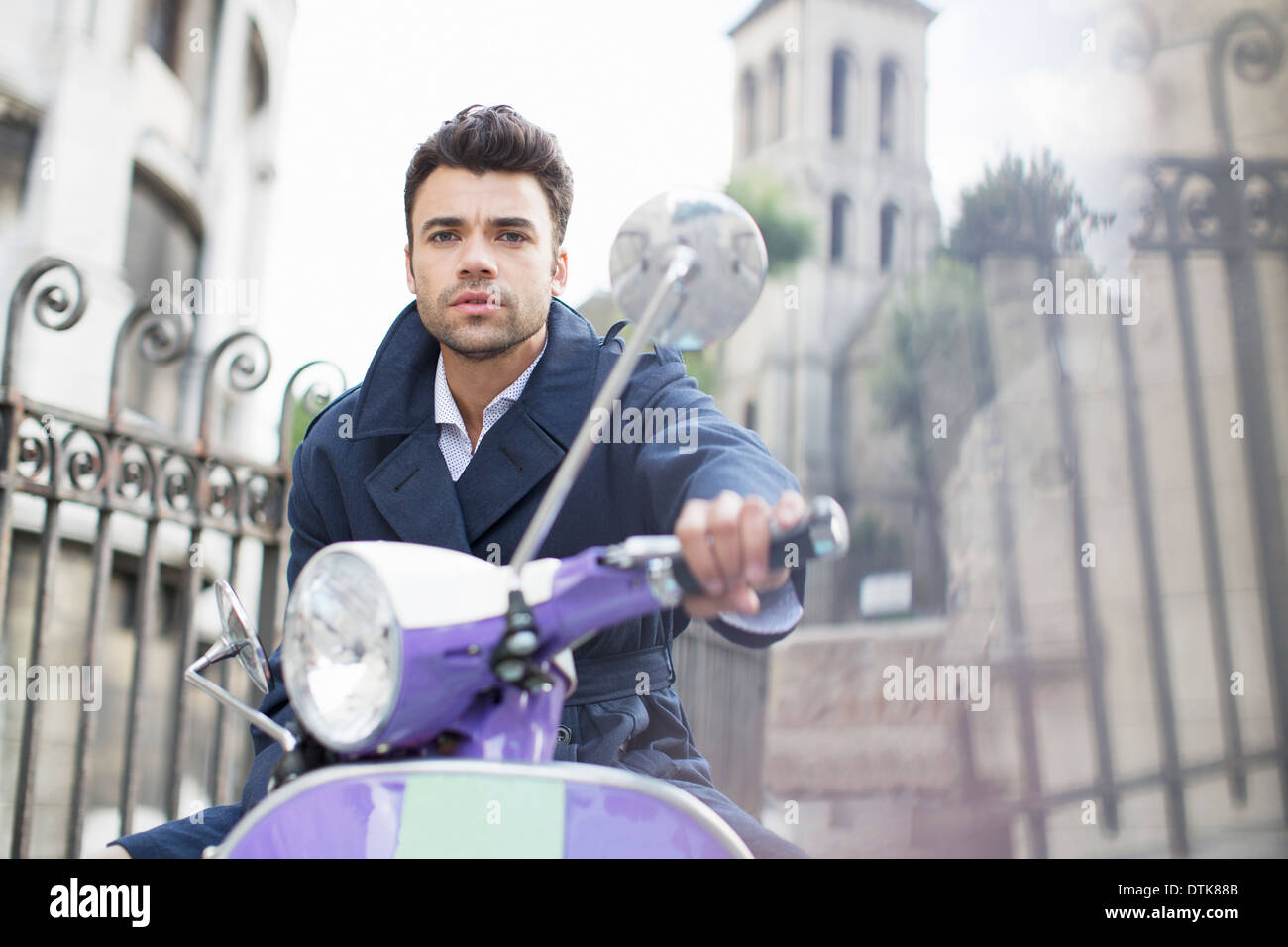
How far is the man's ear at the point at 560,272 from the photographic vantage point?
1846 millimetres

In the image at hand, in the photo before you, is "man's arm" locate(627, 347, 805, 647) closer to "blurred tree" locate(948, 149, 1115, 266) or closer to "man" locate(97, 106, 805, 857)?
"man" locate(97, 106, 805, 857)

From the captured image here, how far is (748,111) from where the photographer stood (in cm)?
4675

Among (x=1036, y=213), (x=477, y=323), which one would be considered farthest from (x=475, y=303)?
(x=1036, y=213)

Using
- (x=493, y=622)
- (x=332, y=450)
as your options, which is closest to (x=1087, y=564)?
(x=332, y=450)

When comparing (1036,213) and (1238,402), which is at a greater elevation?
(1036,213)

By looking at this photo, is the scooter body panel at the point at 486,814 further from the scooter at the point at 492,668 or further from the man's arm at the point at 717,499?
the man's arm at the point at 717,499

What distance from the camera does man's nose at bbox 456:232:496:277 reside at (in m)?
1.52

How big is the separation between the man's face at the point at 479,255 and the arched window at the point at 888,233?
44744 mm

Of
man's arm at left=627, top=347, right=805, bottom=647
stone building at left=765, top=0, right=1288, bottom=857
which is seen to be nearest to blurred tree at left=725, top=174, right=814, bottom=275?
stone building at left=765, top=0, right=1288, bottom=857

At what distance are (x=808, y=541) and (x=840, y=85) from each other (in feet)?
159

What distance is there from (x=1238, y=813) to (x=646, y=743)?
3.84 m

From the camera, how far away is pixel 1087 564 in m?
5.63

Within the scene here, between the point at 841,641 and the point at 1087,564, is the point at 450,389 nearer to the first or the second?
the point at 1087,564

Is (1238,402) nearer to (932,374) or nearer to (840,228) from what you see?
(932,374)
